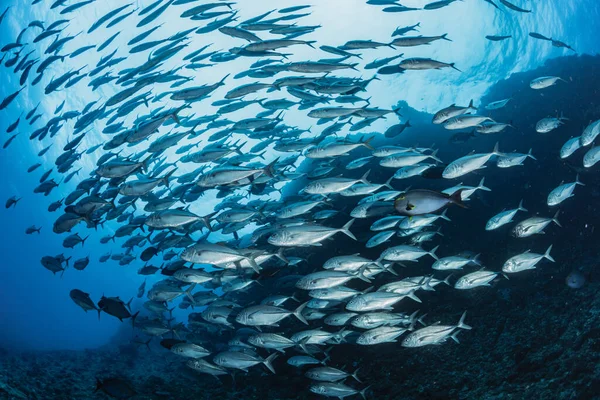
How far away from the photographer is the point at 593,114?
41.5 ft

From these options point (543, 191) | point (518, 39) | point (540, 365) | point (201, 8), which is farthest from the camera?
point (518, 39)

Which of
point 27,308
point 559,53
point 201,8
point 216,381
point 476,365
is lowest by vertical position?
point 27,308

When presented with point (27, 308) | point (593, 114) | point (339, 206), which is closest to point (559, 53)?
point (593, 114)

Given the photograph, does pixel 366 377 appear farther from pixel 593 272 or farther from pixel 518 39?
pixel 518 39

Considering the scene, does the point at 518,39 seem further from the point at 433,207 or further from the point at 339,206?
the point at 433,207

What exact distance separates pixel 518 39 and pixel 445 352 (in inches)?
1227

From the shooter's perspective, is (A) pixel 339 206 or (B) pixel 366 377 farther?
(A) pixel 339 206

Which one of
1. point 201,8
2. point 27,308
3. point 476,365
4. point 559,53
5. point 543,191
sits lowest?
point 27,308

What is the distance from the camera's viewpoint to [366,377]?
6.61m

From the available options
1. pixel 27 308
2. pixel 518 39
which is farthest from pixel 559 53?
pixel 27 308

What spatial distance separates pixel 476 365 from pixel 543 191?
8356 millimetres

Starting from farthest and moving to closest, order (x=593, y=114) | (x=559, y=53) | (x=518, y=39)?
(x=559, y=53), (x=518, y=39), (x=593, y=114)

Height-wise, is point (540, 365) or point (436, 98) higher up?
point (540, 365)

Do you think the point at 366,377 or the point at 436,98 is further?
the point at 436,98
